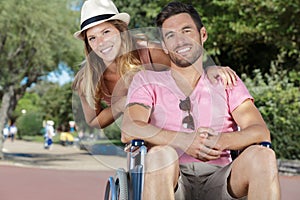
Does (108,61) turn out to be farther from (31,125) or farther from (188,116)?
(31,125)

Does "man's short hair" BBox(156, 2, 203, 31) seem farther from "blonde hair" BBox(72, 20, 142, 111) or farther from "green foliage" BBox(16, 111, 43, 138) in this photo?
Answer: "green foliage" BBox(16, 111, 43, 138)

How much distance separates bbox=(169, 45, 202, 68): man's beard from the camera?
328 cm

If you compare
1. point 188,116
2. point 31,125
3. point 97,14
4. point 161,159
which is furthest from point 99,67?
point 31,125

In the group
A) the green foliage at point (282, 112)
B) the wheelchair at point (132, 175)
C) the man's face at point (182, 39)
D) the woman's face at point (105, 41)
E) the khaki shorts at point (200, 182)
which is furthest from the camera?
the green foliage at point (282, 112)

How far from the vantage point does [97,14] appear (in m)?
3.46

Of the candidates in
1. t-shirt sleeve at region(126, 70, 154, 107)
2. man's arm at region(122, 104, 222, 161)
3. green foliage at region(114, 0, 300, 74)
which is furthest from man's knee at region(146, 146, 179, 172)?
green foliage at region(114, 0, 300, 74)

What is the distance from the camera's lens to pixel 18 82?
1792 cm

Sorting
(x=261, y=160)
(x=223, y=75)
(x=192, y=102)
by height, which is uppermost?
(x=223, y=75)

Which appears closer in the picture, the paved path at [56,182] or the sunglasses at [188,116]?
the sunglasses at [188,116]

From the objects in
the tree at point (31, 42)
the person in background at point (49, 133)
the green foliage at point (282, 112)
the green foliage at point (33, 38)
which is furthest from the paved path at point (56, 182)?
the person in background at point (49, 133)

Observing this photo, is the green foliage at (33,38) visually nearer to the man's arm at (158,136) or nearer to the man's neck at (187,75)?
the man's neck at (187,75)

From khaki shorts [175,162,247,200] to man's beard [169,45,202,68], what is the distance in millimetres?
551

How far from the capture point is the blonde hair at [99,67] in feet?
11.2

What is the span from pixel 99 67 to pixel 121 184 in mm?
724
